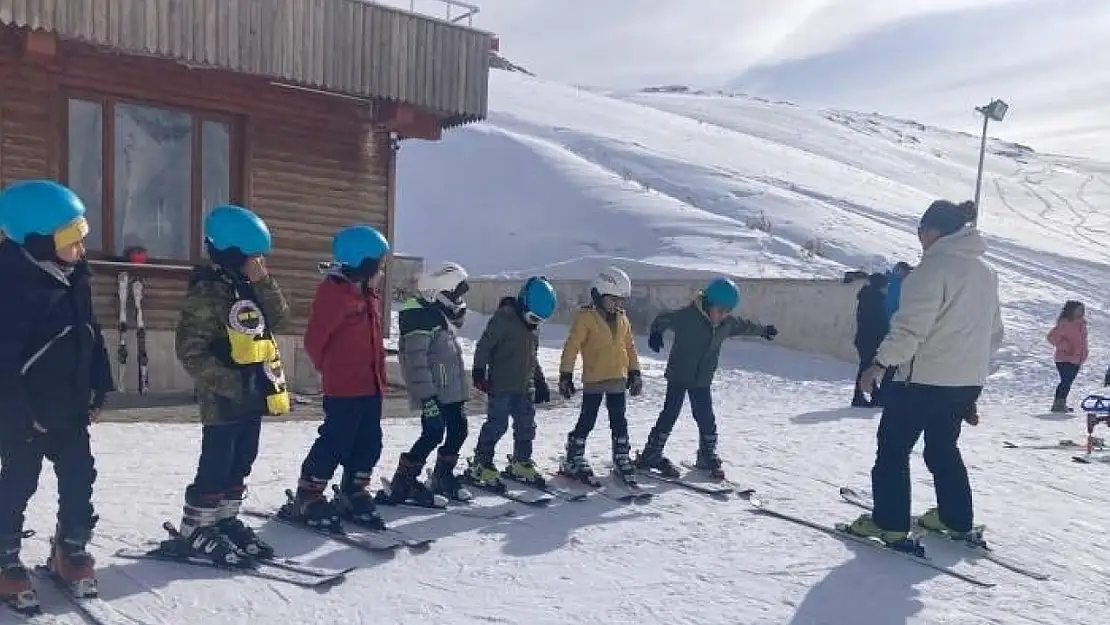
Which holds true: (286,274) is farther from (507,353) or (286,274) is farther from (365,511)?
(365,511)

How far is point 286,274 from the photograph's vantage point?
37.5 ft

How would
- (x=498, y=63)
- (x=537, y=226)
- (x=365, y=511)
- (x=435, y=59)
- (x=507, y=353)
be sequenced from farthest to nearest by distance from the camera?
(x=498, y=63) → (x=537, y=226) → (x=435, y=59) → (x=507, y=353) → (x=365, y=511)

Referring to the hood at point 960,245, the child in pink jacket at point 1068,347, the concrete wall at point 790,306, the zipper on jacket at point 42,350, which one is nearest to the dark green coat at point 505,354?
the hood at point 960,245

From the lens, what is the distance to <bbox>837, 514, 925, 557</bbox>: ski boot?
5730 mm

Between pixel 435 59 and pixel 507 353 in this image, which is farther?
pixel 435 59

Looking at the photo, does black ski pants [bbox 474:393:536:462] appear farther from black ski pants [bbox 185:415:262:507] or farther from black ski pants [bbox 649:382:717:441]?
black ski pants [bbox 185:415:262:507]

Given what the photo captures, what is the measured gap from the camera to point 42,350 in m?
4.02

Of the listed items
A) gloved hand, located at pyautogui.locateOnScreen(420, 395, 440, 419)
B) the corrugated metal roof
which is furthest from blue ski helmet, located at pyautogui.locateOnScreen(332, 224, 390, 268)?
the corrugated metal roof

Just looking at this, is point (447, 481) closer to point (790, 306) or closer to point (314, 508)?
point (314, 508)

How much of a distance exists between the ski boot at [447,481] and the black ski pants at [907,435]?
255 cm

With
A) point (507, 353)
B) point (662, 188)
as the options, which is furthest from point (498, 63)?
point (507, 353)

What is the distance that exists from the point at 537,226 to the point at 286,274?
1900cm

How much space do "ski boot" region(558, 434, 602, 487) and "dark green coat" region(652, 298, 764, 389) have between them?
102cm

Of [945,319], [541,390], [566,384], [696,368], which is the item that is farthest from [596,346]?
[945,319]
